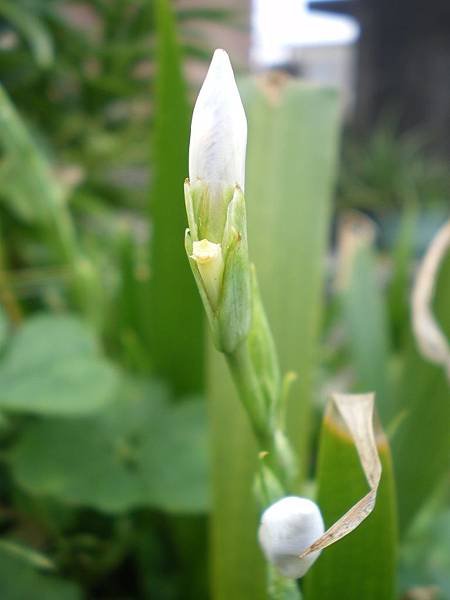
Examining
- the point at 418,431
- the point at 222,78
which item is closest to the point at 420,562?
the point at 418,431

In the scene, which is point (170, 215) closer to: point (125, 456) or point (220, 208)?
point (125, 456)

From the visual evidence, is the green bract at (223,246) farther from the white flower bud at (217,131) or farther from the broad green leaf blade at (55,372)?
the broad green leaf blade at (55,372)

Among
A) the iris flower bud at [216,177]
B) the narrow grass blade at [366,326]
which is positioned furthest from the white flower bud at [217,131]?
the narrow grass blade at [366,326]

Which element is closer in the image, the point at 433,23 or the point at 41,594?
the point at 41,594

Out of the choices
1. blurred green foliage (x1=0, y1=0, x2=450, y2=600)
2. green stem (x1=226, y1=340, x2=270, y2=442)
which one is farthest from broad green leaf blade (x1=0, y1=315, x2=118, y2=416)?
green stem (x1=226, y1=340, x2=270, y2=442)

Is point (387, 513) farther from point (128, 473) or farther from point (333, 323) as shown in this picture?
point (333, 323)

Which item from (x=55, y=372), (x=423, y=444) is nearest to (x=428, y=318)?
(x=423, y=444)
